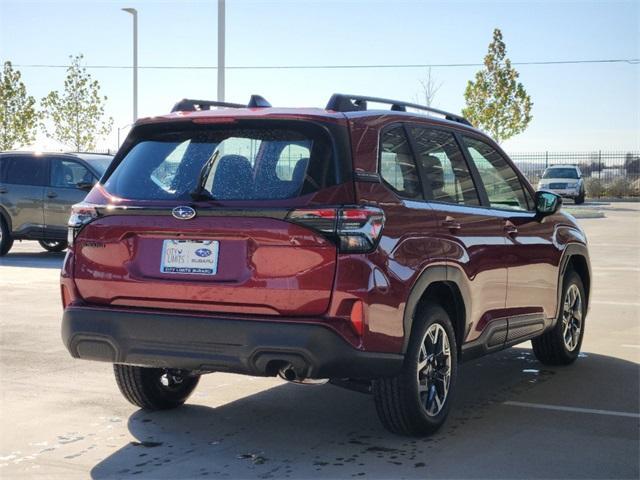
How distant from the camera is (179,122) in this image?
18.8 feet

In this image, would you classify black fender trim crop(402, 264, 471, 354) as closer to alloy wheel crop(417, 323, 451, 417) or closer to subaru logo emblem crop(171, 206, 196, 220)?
alloy wheel crop(417, 323, 451, 417)

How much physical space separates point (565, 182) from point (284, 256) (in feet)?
134

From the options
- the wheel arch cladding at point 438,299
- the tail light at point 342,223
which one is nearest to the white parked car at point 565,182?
the wheel arch cladding at point 438,299

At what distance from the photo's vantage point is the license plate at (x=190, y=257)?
5289 mm

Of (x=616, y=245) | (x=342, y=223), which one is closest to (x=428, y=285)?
(x=342, y=223)

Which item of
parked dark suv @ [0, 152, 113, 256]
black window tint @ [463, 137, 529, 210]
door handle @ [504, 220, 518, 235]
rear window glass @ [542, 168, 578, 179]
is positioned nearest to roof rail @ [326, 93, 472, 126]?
black window tint @ [463, 137, 529, 210]

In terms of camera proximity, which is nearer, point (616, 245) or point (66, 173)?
point (66, 173)

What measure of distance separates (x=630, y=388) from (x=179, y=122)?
3716 millimetres

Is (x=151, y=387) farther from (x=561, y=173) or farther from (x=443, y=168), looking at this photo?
(x=561, y=173)

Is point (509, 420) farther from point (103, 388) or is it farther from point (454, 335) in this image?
point (103, 388)

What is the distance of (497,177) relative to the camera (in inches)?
280

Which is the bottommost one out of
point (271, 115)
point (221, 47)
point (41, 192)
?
point (41, 192)

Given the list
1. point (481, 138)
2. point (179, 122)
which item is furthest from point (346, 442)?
point (481, 138)

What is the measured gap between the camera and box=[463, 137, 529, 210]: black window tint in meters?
6.88
